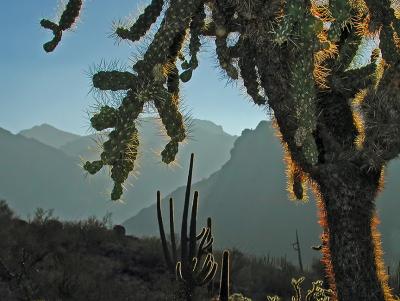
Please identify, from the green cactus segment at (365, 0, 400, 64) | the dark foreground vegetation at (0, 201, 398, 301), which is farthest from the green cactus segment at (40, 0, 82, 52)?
the dark foreground vegetation at (0, 201, 398, 301)

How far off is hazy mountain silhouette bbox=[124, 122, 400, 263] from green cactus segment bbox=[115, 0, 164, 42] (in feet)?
226

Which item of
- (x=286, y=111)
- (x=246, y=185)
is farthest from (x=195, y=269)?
(x=246, y=185)

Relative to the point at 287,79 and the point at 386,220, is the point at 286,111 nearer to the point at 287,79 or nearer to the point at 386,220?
the point at 287,79

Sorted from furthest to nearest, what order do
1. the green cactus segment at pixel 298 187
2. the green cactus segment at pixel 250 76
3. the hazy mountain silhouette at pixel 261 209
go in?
the hazy mountain silhouette at pixel 261 209
the green cactus segment at pixel 298 187
the green cactus segment at pixel 250 76

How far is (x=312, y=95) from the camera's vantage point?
369cm

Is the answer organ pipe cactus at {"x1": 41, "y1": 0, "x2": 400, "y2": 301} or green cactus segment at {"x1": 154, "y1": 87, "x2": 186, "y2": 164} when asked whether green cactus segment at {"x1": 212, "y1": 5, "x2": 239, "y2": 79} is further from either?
green cactus segment at {"x1": 154, "y1": 87, "x2": 186, "y2": 164}

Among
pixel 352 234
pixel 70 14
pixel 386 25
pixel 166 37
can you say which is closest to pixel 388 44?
pixel 386 25

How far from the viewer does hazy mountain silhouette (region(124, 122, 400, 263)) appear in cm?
9269

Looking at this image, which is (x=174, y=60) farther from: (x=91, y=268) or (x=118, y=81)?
(x=91, y=268)

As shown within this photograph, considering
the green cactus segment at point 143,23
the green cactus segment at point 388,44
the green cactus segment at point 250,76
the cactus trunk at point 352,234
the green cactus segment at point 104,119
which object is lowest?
the cactus trunk at point 352,234

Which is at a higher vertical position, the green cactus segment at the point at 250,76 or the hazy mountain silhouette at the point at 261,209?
the hazy mountain silhouette at the point at 261,209

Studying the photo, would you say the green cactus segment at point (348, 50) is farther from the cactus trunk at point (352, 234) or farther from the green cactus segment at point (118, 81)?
the green cactus segment at point (118, 81)

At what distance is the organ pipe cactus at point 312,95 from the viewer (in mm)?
3816

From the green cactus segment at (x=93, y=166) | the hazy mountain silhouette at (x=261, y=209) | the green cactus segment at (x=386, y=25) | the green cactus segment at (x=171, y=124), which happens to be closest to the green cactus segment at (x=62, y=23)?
the green cactus segment at (x=171, y=124)
